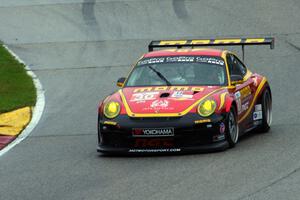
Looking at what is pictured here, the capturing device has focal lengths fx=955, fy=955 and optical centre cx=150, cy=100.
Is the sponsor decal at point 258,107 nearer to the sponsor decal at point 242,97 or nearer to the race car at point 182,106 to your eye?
the race car at point 182,106

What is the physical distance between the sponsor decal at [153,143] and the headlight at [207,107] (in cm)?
53

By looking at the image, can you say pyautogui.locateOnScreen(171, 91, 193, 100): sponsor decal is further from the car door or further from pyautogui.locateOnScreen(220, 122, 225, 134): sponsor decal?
the car door

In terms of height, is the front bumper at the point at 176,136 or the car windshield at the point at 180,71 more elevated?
the car windshield at the point at 180,71

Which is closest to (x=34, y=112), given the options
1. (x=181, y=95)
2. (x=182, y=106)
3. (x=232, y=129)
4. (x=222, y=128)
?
(x=181, y=95)

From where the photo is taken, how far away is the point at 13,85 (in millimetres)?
18422

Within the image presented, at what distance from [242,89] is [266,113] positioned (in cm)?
91

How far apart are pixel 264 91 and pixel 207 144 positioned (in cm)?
249

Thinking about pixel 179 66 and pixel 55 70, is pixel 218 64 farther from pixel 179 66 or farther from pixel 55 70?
pixel 55 70

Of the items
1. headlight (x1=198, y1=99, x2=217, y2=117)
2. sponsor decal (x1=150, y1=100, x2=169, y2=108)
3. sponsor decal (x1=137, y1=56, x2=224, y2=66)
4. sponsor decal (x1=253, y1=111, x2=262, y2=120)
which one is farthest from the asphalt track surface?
sponsor decal (x1=137, y1=56, x2=224, y2=66)

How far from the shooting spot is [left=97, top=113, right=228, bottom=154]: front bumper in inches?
458

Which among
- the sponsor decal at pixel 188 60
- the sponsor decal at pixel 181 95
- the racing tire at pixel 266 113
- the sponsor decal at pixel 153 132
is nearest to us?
the sponsor decal at pixel 153 132

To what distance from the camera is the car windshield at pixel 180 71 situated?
12852 mm

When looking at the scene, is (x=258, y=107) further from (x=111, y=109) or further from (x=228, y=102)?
(x=111, y=109)

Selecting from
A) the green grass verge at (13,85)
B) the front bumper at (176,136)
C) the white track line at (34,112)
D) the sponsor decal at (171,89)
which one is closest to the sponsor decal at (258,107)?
the sponsor decal at (171,89)
